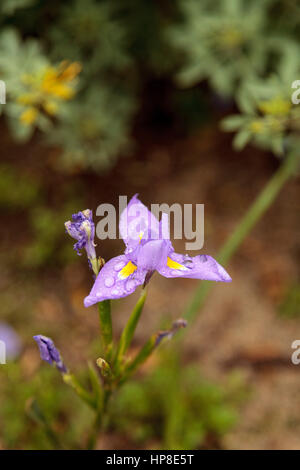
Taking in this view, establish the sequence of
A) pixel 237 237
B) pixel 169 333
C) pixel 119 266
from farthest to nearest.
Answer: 1. pixel 237 237
2. pixel 169 333
3. pixel 119 266

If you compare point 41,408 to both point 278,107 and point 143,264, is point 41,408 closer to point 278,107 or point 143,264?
point 143,264

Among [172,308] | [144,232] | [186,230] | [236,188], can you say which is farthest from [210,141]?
[144,232]

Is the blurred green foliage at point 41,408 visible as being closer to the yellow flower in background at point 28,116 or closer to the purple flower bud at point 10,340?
the purple flower bud at point 10,340

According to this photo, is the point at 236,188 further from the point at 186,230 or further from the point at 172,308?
the point at 172,308

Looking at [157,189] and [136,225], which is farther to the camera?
[157,189]

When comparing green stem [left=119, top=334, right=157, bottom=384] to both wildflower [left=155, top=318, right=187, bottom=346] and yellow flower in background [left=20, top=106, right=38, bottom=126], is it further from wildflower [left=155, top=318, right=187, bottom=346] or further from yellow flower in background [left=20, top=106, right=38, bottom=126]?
yellow flower in background [left=20, top=106, right=38, bottom=126]

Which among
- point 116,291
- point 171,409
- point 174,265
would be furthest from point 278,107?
point 171,409

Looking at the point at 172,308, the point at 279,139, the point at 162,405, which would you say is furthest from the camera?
the point at 172,308
